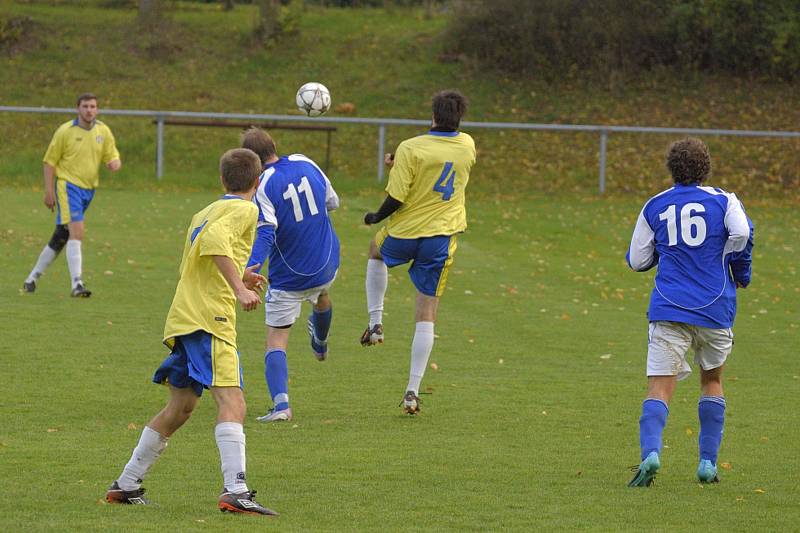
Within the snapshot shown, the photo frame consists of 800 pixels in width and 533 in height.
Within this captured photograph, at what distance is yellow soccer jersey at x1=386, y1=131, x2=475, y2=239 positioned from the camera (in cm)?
866

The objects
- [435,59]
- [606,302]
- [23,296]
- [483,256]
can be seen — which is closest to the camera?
[23,296]

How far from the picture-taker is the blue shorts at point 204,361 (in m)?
5.60

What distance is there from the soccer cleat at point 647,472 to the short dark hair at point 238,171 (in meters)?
2.42

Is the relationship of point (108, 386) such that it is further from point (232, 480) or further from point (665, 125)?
point (665, 125)

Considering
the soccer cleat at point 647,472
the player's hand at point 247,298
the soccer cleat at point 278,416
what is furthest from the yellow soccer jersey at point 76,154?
the soccer cleat at point 647,472

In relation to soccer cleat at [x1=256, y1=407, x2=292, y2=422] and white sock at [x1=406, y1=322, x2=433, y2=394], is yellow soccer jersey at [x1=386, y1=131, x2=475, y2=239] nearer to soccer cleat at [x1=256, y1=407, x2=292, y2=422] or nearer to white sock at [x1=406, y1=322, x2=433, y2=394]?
white sock at [x1=406, y1=322, x2=433, y2=394]

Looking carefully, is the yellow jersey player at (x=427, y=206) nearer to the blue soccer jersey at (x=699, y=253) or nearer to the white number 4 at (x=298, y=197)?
the white number 4 at (x=298, y=197)

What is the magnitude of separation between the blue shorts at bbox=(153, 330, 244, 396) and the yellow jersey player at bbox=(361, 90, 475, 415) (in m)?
3.08

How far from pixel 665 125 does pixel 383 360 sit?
1960 centimetres

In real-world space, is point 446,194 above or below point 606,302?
above

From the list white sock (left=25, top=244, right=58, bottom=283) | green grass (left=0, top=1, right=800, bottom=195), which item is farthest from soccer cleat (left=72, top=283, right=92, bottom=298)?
green grass (left=0, top=1, right=800, bottom=195)

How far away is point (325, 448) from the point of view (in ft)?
24.0

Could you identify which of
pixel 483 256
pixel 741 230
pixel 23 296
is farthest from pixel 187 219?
pixel 741 230

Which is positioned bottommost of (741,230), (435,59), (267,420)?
(267,420)
